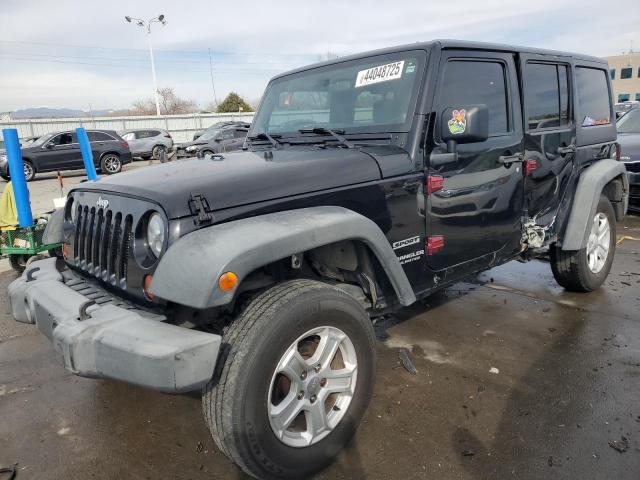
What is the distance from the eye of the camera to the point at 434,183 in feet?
9.52

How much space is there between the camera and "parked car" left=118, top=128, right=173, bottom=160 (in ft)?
70.2

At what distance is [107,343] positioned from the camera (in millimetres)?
1946

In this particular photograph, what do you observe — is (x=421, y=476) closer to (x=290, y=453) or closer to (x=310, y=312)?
(x=290, y=453)

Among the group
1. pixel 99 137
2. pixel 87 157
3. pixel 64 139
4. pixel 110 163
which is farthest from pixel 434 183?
pixel 64 139

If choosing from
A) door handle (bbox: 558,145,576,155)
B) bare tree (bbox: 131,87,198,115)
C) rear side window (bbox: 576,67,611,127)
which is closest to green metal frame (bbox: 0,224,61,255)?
door handle (bbox: 558,145,576,155)

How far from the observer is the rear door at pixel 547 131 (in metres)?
3.60

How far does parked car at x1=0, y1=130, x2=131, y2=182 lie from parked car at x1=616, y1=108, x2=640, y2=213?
15.7 m

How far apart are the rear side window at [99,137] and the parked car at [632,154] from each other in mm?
16125

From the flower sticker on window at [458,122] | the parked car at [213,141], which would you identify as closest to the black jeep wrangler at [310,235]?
the flower sticker on window at [458,122]

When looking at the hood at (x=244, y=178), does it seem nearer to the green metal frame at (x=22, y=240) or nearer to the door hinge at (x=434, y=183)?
the door hinge at (x=434, y=183)

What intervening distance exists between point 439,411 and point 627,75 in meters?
78.3

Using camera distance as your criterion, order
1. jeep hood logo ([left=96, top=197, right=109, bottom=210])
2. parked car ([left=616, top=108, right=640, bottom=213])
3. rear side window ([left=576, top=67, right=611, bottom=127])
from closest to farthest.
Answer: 1. jeep hood logo ([left=96, top=197, right=109, bottom=210])
2. rear side window ([left=576, top=67, right=611, bottom=127])
3. parked car ([left=616, top=108, right=640, bottom=213])

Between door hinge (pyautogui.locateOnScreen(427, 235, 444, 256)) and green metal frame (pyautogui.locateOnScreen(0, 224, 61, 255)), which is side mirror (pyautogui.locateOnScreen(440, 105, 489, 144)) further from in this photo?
green metal frame (pyautogui.locateOnScreen(0, 224, 61, 255))

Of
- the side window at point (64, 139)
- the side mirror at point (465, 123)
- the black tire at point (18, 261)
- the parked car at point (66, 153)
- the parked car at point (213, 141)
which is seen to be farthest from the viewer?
the parked car at point (213, 141)
